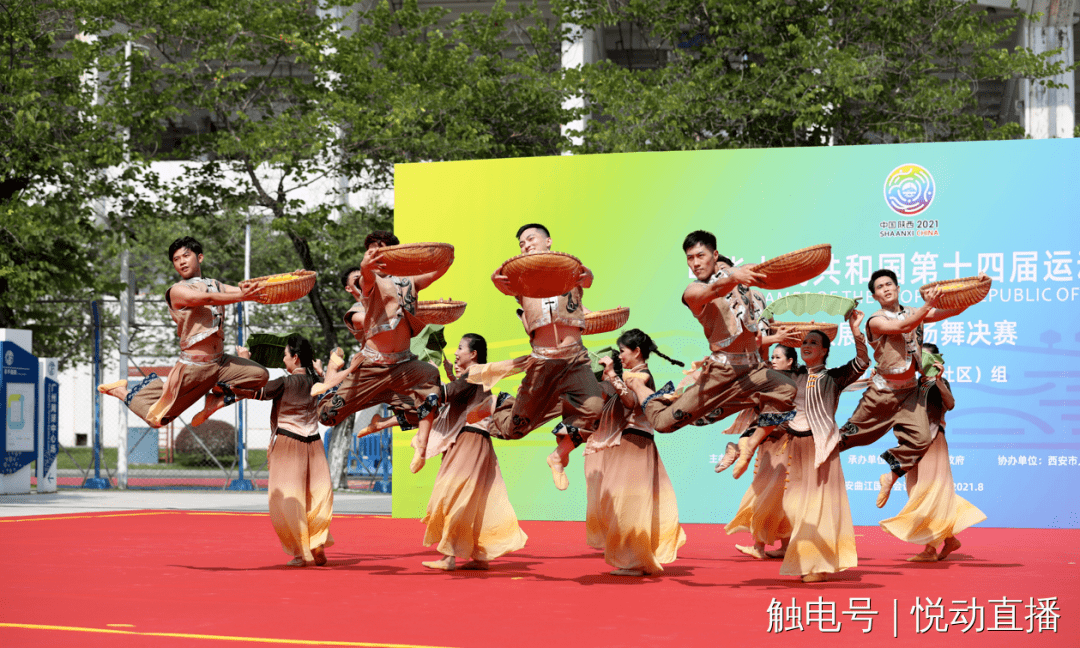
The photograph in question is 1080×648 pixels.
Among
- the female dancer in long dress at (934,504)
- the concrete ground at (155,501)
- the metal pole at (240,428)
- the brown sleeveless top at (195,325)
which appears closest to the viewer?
the brown sleeveless top at (195,325)

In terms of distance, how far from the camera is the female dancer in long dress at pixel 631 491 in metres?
6.59

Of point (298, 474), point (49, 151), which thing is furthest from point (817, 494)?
point (49, 151)

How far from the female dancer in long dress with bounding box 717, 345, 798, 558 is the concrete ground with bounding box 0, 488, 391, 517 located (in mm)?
5071

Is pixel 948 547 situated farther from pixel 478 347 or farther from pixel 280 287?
pixel 280 287

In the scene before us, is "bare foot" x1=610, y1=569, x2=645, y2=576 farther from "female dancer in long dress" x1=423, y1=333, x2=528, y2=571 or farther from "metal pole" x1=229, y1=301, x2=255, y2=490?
"metal pole" x1=229, y1=301, x2=255, y2=490

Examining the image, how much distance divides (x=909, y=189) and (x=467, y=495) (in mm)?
5699

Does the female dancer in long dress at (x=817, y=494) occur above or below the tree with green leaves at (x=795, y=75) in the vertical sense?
below

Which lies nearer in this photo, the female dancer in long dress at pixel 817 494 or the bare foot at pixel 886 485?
the female dancer in long dress at pixel 817 494

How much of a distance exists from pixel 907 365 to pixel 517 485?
4.58 metres

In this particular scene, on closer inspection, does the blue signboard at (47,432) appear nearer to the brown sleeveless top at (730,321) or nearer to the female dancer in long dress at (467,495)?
the female dancer in long dress at (467,495)

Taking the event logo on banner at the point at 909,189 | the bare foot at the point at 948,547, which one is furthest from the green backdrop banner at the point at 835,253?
the bare foot at the point at 948,547

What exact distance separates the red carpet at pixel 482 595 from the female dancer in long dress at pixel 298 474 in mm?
249

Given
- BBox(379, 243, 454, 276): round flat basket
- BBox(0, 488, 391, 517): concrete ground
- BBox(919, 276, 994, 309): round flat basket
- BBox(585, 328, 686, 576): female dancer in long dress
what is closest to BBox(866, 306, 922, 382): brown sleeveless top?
BBox(919, 276, 994, 309): round flat basket

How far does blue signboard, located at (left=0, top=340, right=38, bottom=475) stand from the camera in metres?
13.4
